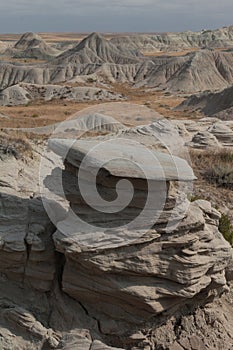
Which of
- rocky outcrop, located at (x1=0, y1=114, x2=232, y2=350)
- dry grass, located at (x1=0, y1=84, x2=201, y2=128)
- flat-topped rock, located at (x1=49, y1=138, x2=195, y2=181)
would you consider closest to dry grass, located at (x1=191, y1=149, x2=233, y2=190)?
rocky outcrop, located at (x1=0, y1=114, x2=232, y2=350)

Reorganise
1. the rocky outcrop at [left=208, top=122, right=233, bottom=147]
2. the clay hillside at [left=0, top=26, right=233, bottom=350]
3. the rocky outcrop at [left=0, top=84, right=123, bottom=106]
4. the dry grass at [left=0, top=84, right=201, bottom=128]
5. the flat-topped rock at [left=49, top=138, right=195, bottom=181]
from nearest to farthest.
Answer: the flat-topped rock at [left=49, top=138, right=195, bottom=181] → the clay hillside at [left=0, top=26, right=233, bottom=350] → the rocky outcrop at [left=208, top=122, right=233, bottom=147] → the dry grass at [left=0, top=84, right=201, bottom=128] → the rocky outcrop at [left=0, top=84, right=123, bottom=106]

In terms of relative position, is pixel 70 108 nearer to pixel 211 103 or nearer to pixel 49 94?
pixel 49 94

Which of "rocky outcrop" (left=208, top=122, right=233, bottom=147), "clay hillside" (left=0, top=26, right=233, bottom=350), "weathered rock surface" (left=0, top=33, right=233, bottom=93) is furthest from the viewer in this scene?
"weathered rock surface" (left=0, top=33, right=233, bottom=93)

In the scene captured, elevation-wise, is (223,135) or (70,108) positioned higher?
(223,135)

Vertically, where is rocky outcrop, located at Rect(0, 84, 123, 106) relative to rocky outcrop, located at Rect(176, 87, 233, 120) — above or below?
below

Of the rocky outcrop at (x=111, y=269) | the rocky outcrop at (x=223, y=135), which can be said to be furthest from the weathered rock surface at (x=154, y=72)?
the rocky outcrop at (x=111, y=269)

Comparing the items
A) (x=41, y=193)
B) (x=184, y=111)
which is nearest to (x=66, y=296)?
(x=41, y=193)

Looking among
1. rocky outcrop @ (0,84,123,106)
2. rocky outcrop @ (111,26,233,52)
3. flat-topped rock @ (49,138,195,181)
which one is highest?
flat-topped rock @ (49,138,195,181)

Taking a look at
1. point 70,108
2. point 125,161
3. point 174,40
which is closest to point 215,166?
point 125,161

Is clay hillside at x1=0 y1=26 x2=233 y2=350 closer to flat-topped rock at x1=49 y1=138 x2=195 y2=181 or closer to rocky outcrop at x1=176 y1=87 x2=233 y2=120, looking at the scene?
flat-topped rock at x1=49 y1=138 x2=195 y2=181

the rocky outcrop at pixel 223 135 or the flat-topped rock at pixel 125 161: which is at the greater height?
the flat-topped rock at pixel 125 161

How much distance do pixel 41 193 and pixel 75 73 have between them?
68.5 metres

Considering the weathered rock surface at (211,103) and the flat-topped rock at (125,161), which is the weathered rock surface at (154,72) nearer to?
the weathered rock surface at (211,103)

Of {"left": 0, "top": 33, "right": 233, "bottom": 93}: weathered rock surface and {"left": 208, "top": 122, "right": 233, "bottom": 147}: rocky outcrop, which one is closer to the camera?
{"left": 208, "top": 122, "right": 233, "bottom": 147}: rocky outcrop
